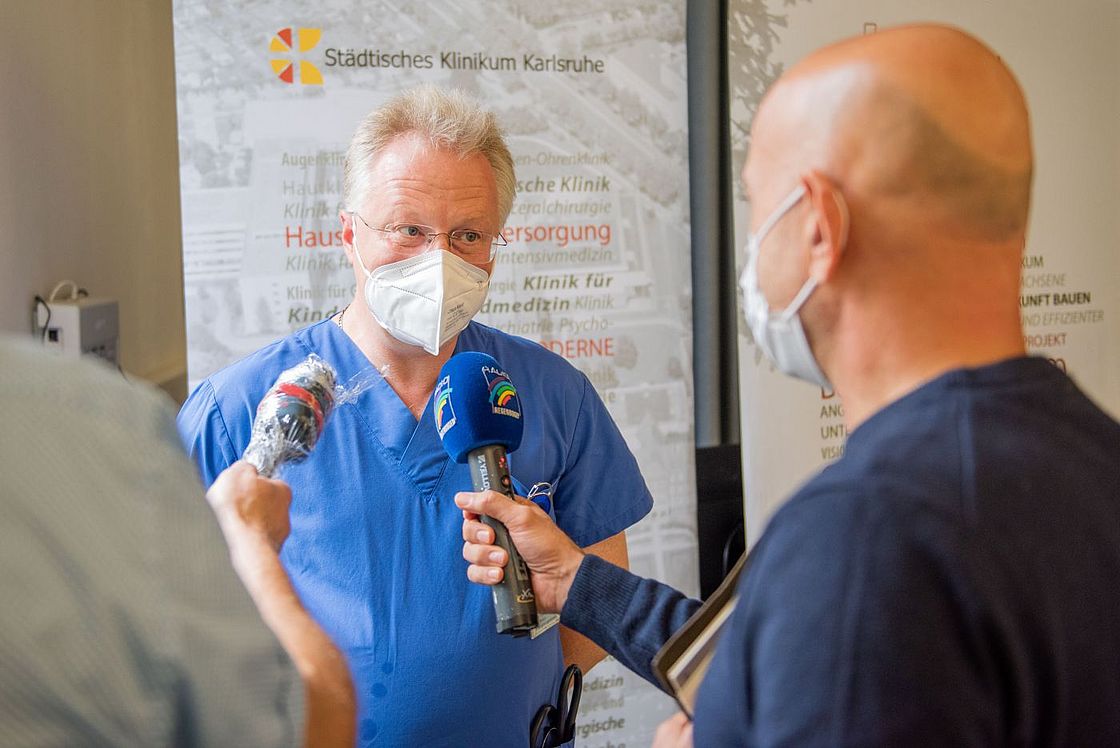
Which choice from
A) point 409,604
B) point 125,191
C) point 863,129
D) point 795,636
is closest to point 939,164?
point 863,129

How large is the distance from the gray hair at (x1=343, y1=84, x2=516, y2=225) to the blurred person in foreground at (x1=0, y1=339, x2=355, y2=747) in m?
1.15

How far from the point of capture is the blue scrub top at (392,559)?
1.62 metres

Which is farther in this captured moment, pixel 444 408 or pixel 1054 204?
pixel 1054 204

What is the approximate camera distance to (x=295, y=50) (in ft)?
8.30

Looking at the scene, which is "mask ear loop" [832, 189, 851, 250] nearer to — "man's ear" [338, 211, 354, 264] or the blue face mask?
the blue face mask

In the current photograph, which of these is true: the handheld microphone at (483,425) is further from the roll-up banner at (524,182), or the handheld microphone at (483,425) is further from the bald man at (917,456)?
→ the roll-up banner at (524,182)

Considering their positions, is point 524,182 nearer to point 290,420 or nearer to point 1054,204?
point 290,420

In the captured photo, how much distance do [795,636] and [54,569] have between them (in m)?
0.55

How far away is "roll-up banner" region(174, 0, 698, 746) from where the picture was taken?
2502 mm

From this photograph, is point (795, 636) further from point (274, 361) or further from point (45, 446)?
point (274, 361)

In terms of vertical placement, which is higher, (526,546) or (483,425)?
(483,425)

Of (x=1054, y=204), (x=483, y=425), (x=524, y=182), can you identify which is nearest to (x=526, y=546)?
(x=483, y=425)

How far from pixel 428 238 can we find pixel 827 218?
996 millimetres

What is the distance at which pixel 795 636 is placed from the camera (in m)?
0.83
